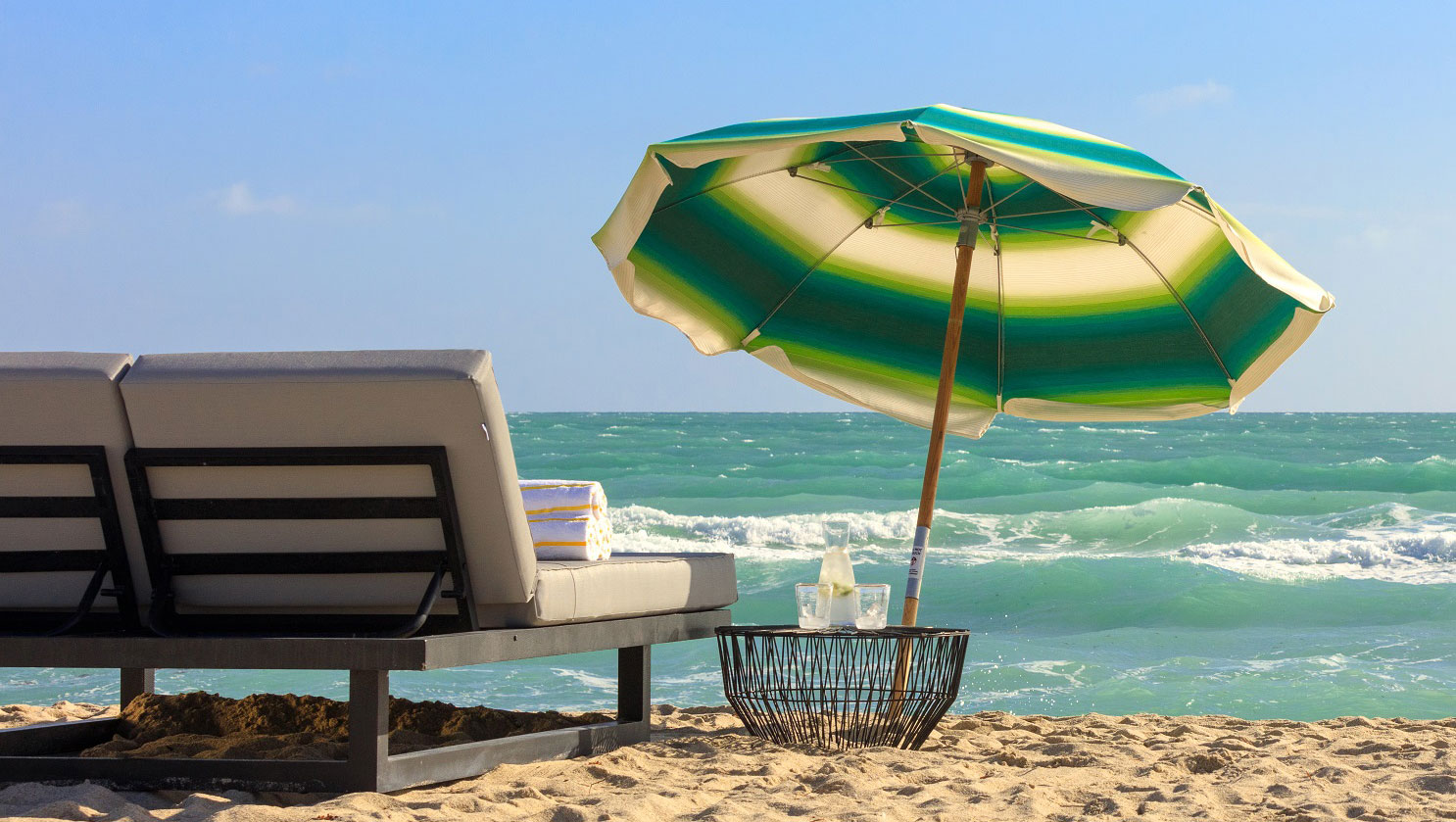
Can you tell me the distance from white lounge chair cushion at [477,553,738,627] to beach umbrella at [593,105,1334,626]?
1.92 feet

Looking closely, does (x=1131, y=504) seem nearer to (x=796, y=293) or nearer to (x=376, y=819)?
(x=796, y=293)

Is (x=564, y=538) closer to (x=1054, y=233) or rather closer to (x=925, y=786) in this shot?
(x=925, y=786)

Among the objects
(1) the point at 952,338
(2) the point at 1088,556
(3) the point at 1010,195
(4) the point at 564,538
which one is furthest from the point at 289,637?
(2) the point at 1088,556

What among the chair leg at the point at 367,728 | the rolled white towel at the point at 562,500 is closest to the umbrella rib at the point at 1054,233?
the rolled white towel at the point at 562,500

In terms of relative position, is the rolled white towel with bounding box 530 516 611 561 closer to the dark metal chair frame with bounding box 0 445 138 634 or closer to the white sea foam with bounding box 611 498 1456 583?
the dark metal chair frame with bounding box 0 445 138 634

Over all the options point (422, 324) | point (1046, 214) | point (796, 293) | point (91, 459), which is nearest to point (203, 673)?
point (796, 293)

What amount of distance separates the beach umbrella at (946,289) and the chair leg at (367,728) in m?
1.56

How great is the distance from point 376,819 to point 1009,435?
29.1 m

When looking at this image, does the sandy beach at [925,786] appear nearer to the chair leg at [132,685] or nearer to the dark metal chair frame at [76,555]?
the dark metal chair frame at [76,555]

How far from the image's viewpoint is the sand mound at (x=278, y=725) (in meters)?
3.52

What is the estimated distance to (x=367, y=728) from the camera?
2.85 m

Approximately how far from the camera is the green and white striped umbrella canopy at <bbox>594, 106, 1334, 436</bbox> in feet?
14.6

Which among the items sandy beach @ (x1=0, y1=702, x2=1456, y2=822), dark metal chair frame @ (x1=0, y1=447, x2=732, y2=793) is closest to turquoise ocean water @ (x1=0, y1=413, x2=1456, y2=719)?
sandy beach @ (x1=0, y1=702, x2=1456, y2=822)

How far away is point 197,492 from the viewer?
9.51 ft
